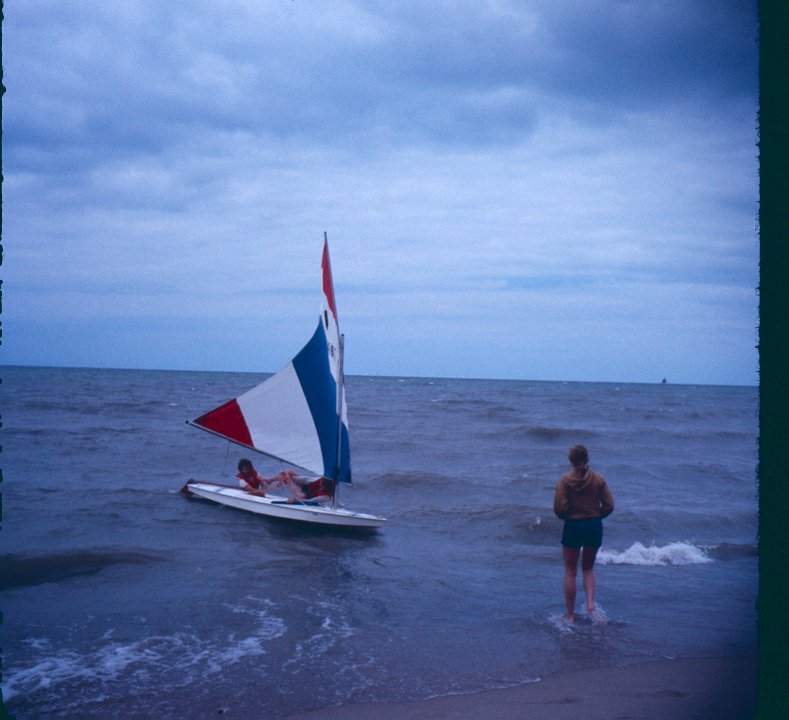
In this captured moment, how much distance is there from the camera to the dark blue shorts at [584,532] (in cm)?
659

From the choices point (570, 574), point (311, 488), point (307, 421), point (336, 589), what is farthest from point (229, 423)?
point (570, 574)

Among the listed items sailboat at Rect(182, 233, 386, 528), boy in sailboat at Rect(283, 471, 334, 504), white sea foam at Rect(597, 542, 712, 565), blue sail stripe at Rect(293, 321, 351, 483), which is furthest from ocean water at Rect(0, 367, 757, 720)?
blue sail stripe at Rect(293, 321, 351, 483)

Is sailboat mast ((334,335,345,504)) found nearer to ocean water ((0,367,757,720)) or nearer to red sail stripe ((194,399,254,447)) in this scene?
ocean water ((0,367,757,720))

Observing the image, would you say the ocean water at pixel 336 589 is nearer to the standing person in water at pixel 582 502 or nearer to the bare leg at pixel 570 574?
the bare leg at pixel 570 574

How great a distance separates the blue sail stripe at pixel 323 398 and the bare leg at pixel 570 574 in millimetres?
5269

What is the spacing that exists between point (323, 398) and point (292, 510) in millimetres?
1988

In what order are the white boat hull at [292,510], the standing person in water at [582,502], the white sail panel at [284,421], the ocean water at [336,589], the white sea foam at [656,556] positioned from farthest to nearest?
the white sail panel at [284,421], the white boat hull at [292,510], the white sea foam at [656,556], the standing person in water at [582,502], the ocean water at [336,589]

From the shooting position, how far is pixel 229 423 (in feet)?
40.3

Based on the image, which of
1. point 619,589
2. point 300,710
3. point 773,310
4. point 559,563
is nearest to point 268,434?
point 559,563

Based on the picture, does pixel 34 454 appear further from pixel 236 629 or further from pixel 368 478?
pixel 236 629

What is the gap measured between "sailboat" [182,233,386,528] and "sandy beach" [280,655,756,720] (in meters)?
6.13

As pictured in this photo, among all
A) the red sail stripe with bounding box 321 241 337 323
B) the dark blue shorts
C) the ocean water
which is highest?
the red sail stripe with bounding box 321 241 337 323

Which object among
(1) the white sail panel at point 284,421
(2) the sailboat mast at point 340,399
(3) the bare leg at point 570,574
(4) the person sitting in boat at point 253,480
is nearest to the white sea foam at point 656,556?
(3) the bare leg at point 570,574

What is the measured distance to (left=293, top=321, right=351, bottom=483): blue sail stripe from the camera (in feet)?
37.9
